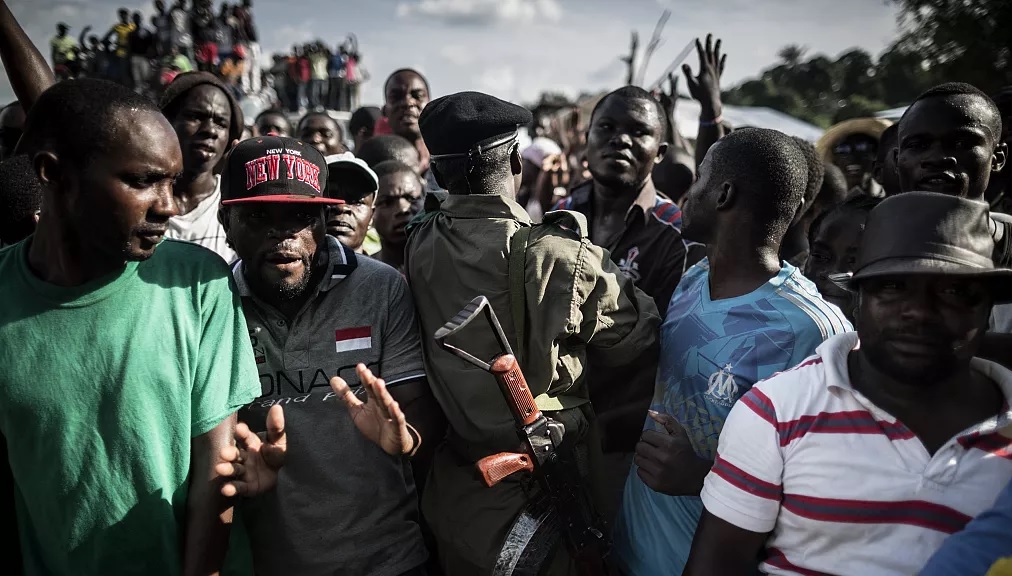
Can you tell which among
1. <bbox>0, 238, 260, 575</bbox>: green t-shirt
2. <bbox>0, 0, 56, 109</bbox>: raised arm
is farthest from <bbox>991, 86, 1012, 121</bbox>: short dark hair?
<bbox>0, 0, 56, 109</bbox>: raised arm

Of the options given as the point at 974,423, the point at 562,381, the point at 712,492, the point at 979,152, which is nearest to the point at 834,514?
the point at 712,492

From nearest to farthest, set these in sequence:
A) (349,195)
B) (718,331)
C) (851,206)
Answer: (718,331)
(851,206)
(349,195)

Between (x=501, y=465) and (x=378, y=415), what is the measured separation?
0.43 m

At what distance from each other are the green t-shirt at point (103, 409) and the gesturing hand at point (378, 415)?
0.38m

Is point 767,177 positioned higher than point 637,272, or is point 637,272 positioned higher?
point 767,177

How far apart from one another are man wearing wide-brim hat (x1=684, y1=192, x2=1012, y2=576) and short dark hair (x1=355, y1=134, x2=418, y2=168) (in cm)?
366

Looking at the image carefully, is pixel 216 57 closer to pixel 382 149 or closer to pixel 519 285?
pixel 382 149

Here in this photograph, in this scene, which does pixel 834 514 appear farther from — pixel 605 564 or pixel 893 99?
pixel 893 99

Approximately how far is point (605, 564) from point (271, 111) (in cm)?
600

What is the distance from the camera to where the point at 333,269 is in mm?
2455

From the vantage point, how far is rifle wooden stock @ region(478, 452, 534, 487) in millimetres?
2146

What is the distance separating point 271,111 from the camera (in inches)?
275

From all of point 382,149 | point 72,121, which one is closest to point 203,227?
point 382,149

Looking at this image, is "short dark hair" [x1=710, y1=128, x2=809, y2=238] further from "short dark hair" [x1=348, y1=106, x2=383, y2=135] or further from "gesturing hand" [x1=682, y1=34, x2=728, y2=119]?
"short dark hair" [x1=348, y1=106, x2=383, y2=135]
